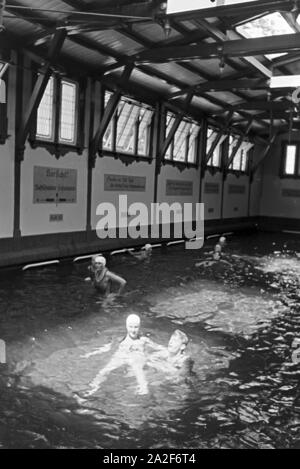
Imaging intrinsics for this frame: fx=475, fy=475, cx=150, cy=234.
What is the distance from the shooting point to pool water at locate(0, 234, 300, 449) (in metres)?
4.56

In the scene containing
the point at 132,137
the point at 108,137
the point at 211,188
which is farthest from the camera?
the point at 211,188

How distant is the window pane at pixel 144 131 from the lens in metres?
18.0

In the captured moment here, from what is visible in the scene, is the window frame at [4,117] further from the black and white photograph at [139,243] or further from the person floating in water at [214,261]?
the person floating in water at [214,261]

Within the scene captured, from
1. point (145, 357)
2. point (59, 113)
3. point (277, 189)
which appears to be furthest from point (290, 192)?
point (145, 357)

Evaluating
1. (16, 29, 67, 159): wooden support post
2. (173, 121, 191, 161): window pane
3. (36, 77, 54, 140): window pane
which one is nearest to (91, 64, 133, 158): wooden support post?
(36, 77, 54, 140): window pane

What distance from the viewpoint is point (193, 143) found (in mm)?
22438

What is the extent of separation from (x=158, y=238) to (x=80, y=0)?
417 inches

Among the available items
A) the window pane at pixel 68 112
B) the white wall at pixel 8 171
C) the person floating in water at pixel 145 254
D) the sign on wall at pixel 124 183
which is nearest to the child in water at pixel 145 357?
the white wall at pixel 8 171

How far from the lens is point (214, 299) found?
10211 mm

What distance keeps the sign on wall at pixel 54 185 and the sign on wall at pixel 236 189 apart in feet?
44.6

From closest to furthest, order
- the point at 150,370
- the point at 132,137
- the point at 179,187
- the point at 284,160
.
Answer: the point at 150,370 → the point at 132,137 → the point at 179,187 → the point at 284,160

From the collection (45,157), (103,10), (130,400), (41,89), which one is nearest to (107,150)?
(45,157)

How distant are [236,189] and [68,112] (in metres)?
15.1

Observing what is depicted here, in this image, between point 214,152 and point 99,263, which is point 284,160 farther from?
point 99,263
